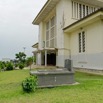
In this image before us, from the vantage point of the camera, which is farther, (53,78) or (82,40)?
(82,40)

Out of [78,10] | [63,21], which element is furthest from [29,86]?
[78,10]

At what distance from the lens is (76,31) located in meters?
19.0

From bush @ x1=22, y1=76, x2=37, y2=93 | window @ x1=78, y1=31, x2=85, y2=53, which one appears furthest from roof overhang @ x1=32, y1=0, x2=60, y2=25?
bush @ x1=22, y1=76, x2=37, y2=93

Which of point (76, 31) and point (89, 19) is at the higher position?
point (89, 19)

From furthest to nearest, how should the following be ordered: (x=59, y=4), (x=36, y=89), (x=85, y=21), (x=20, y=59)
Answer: (x=20, y=59)
(x=59, y=4)
(x=85, y=21)
(x=36, y=89)

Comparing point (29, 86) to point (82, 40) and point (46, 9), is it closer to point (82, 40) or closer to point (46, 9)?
point (82, 40)

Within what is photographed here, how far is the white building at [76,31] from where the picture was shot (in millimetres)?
15016

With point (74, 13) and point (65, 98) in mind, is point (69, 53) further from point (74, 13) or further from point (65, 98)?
point (65, 98)

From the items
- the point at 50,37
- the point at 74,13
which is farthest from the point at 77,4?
the point at 50,37

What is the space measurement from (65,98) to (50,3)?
61.0ft

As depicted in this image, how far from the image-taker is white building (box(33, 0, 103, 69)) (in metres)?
15.0

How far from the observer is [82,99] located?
6.43 metres

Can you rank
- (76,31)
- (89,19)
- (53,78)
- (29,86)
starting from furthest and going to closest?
(76,31), (89,19), (53,78), (29,86)

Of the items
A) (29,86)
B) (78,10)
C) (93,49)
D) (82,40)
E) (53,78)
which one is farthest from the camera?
(78,10)
